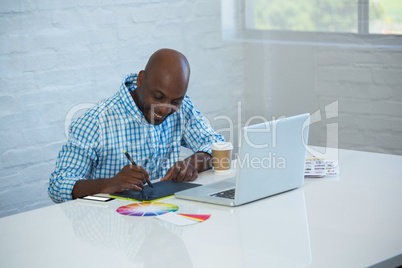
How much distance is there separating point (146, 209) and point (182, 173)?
0.32 m

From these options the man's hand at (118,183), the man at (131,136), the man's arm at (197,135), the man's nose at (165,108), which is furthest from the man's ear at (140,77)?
the man's hand at (118,183)

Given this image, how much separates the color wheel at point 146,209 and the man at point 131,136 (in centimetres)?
15

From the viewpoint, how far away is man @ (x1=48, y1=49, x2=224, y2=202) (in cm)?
196

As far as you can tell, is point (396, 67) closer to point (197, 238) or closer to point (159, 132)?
point (159, 132)

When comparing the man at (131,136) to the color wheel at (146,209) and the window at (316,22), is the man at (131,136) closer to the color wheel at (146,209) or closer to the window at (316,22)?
the color wheel at (146,209)

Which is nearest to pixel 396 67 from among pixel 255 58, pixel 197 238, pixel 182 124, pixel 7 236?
pixel 255 58

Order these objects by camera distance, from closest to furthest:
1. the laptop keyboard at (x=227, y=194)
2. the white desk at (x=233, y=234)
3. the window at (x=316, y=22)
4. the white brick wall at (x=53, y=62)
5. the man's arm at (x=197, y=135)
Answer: the white desk at (x=233, y=234) → the laptop keyboard at (x=227, y=194) → the man's arm at (x=197, y=135) → the white brick wall at (x=53, y=62) → the window at (x=316, y=22)

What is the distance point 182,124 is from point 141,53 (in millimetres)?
1097

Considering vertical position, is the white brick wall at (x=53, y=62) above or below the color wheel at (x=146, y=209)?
Result: above

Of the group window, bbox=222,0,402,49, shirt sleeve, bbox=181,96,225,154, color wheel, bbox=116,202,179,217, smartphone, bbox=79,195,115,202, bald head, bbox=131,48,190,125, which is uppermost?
window, bbox=222,0,402,49

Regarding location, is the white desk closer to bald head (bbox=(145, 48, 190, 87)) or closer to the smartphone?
the smartphone

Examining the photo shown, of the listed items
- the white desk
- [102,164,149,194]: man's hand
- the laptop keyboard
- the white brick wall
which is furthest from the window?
[102,164,149,194]: man's hand

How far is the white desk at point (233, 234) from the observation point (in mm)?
1314

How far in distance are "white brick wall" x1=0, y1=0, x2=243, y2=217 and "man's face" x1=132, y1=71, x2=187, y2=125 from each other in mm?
958
